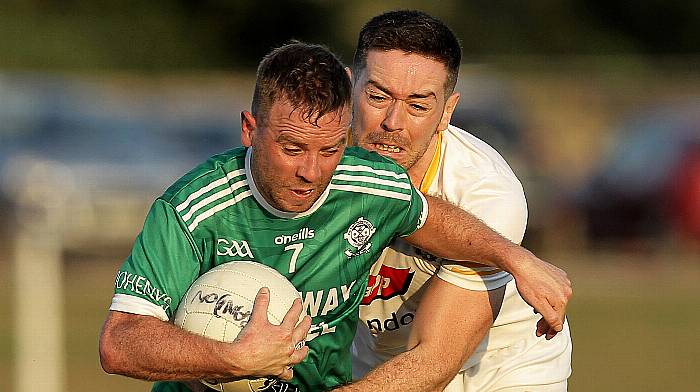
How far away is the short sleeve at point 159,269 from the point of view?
568 cm

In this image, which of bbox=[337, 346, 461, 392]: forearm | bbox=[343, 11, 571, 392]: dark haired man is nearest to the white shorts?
bbox=[343, 11, 571, 392]: dark haired man

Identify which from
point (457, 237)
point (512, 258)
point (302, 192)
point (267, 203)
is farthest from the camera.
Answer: point (457, 237)

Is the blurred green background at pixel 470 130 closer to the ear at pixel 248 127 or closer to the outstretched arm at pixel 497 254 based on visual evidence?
the outstretched arm at pixel 497 254

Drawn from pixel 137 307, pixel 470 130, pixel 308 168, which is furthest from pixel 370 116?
pixel 470 130

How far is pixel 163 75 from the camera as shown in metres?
36.7

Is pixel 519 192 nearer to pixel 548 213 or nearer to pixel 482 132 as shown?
pixel 482 132

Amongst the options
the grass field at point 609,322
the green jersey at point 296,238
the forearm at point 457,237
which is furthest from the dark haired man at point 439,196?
the grass field at point 609,322

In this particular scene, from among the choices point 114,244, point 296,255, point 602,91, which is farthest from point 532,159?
point 296,255

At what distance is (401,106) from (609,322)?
40.4ft

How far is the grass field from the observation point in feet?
49.5

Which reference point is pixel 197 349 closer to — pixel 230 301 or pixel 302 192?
pixel 230 301

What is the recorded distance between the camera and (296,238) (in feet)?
20.1

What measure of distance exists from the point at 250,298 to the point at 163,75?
31.5m

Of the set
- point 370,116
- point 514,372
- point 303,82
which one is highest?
point 303,82
